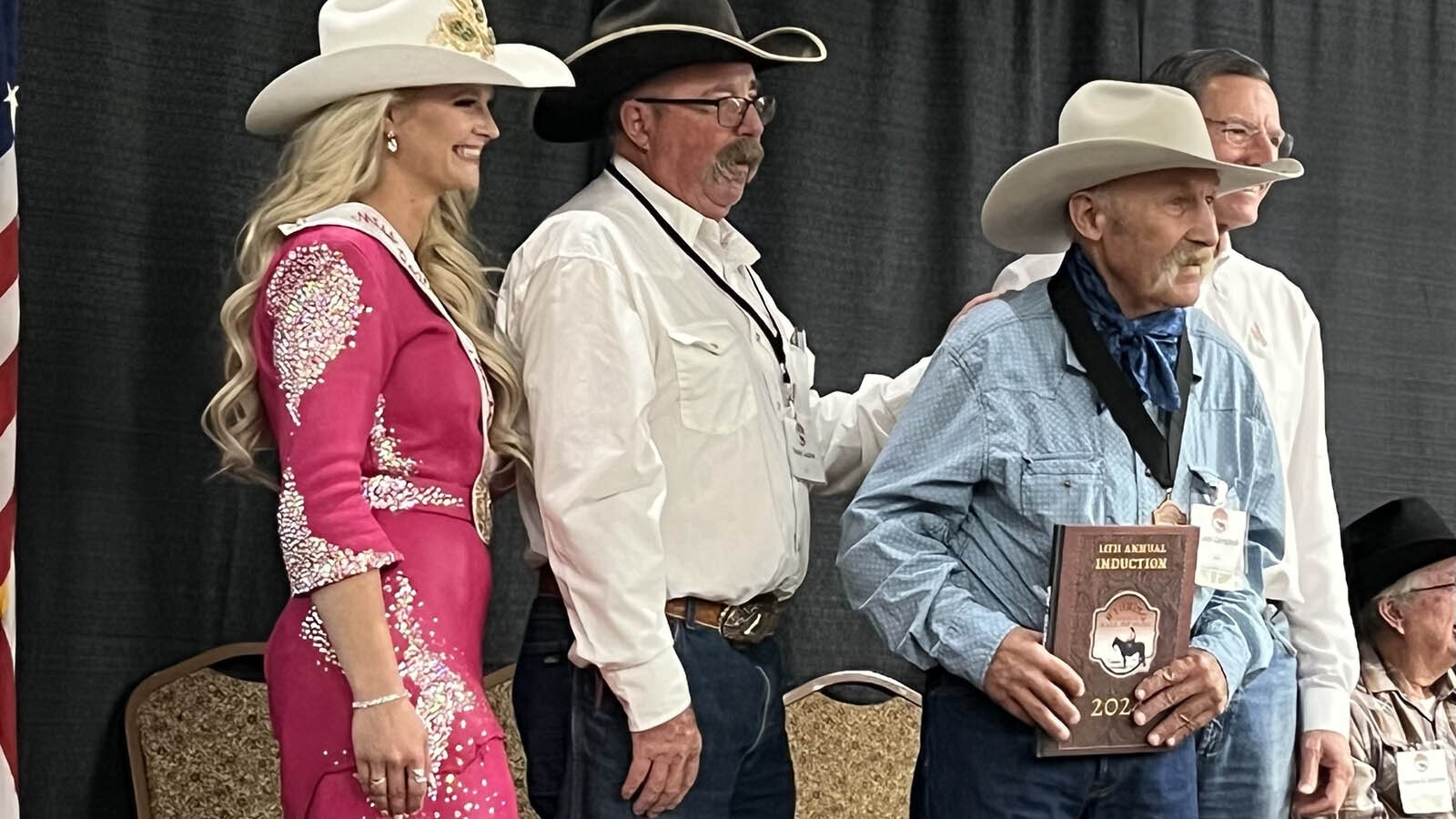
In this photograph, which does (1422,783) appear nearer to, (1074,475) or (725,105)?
(1074,475)

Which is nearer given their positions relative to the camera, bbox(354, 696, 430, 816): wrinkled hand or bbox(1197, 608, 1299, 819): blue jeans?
bbox(354, 696, 430, 816): wrinkled hand

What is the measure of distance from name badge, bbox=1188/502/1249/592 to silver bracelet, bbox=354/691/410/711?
1.05 meters

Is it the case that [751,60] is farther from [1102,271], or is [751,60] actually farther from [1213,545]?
[1213,545]

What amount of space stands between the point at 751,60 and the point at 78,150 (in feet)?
4.11

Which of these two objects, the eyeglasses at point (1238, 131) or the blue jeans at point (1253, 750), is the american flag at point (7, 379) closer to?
the blue jeans at point (1253, 750)

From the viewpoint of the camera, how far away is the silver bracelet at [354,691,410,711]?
202 centimetres

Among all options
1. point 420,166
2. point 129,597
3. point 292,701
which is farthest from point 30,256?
point 292,701

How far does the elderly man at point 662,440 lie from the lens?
2367 millimetres

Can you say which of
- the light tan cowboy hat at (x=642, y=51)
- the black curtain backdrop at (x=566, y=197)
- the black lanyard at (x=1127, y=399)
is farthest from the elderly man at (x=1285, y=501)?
the black curtain backdrop at (x=566, y=197)

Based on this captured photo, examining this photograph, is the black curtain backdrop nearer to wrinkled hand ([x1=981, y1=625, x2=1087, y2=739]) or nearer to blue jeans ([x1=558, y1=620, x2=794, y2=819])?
blue jeans ([x1=558, y1=620, x2=794, y2=819])

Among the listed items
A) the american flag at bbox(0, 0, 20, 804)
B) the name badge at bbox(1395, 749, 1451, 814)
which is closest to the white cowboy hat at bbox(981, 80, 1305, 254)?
the american flag at bbox(0, 0, 20, 804)

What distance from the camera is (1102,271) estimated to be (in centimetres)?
251

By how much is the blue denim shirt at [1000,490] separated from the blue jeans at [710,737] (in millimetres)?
206

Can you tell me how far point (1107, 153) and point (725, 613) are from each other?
83cm
